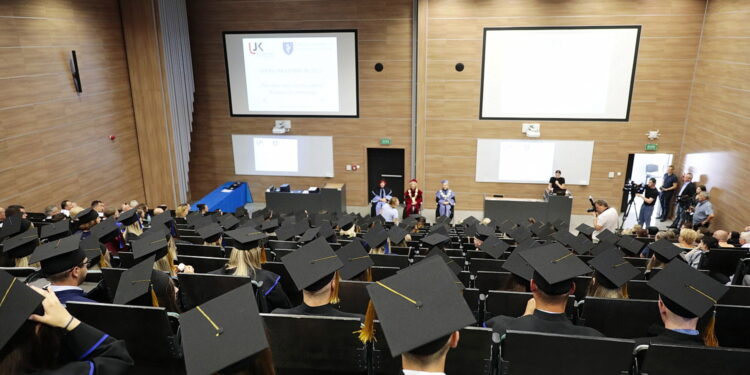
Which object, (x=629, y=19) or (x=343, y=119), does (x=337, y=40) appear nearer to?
(x=343, y=119)

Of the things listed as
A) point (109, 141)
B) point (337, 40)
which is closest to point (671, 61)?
point (337, 40)

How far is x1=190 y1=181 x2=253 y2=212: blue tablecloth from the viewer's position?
498 inches

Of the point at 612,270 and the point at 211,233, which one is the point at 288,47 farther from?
the point at 612,270

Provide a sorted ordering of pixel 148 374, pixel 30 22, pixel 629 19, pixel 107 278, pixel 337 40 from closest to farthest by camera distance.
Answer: pixel 148 374
pixel 107 278
pixel 30 22
pixel 629 19
pixel 337 40

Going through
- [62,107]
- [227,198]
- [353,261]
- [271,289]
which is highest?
[62,107]

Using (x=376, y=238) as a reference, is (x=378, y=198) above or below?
below

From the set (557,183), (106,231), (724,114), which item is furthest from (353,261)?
(724,114)

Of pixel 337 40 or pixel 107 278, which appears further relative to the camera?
pixel 337 40

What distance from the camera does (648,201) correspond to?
11164 mm

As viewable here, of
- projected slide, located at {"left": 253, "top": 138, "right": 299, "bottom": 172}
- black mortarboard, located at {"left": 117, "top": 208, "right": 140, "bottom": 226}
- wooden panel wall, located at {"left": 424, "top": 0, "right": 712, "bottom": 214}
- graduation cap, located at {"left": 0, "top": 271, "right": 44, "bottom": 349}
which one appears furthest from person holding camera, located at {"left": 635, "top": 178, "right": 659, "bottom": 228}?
graduation cap, located at {"left": 0, "top": 271, "right": 44, "bottom": 349}

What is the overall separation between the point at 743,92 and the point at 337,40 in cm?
987

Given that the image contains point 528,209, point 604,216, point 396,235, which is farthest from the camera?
point 528,209

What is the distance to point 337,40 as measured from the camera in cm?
1304

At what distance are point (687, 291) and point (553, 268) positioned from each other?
88 cm
